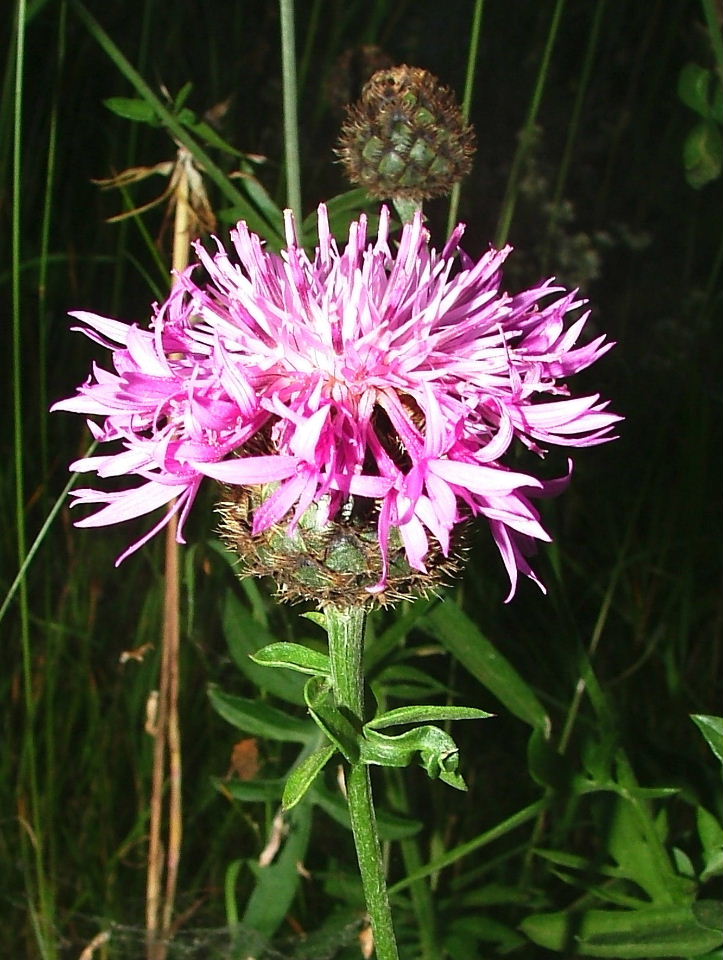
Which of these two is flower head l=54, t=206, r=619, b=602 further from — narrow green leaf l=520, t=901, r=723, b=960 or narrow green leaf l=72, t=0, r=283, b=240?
narrow green leaf l=520, t=901, r=723, b=960

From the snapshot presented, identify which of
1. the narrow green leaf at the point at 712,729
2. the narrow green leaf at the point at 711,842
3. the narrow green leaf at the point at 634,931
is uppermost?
the narrow green leaf at the point at 712,729

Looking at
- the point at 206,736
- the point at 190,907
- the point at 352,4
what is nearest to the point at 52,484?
the point at 206,736

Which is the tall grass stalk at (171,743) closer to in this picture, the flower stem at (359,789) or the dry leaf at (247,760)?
the dry leaf at (247,760)

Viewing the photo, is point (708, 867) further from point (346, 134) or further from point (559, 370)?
point (346, 134)

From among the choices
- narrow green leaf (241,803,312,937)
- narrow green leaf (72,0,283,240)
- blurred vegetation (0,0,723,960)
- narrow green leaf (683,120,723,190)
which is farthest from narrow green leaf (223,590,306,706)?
narrow green leaf (683,120,723,190)

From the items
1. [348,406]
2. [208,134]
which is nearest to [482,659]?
[348,406]

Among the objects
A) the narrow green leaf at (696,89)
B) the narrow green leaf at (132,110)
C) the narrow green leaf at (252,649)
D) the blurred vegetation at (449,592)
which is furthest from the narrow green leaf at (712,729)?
the narrow green leaf at (132,110)
